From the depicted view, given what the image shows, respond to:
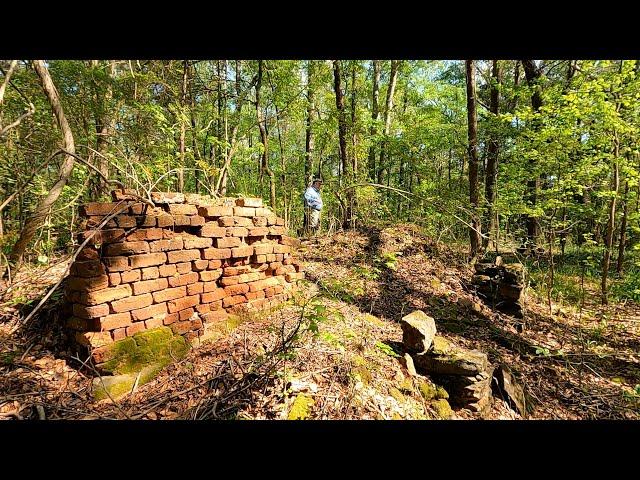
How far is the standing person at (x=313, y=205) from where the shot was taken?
338 inches

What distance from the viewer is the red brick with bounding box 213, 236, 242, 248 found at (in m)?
3.93

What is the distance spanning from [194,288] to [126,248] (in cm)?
91

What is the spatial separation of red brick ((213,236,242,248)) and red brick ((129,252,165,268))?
0.70 meters

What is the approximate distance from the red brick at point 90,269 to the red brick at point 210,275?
1072 mm

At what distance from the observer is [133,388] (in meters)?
2.85

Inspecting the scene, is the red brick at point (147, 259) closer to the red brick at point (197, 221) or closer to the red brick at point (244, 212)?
the red brick at point (197, 221)

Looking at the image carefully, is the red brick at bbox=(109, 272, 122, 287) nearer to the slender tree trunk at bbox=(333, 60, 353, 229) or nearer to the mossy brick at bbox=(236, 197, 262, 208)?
the mossy brick at bbox=(236, 197, 262, 208)

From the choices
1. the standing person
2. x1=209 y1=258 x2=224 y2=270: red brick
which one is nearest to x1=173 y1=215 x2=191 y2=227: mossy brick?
x1=209 y1=258 x2=224 y2=270: red brick

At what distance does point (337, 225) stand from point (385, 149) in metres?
5.54

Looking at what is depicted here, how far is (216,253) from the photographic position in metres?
3.91

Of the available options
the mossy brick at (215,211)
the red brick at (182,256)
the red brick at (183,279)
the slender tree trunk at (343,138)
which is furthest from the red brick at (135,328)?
the slender tree trunk at (343,138)

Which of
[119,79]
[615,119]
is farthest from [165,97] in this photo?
[615,119]

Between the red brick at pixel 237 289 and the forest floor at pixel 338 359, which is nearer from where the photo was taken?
the forest floor at pixel 338 359
